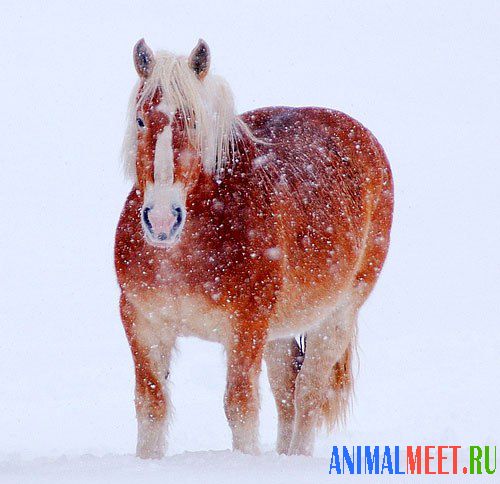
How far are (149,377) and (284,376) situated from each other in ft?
5.10

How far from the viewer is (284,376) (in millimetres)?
6043

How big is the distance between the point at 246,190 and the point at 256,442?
1307 mm

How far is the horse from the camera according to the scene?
424cm

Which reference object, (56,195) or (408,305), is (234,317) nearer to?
(408,305)

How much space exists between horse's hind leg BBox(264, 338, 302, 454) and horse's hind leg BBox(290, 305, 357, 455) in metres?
0.17

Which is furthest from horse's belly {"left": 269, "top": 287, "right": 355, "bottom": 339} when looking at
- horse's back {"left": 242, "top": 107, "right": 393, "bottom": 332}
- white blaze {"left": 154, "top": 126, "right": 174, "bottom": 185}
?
white blaze {"left": 154, "top": 126, "right": 174, "bottom": 185}

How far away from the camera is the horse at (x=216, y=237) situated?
4.24m

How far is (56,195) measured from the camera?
71.7 ft

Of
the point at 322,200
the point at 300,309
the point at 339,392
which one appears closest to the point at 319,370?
the point at 339,392

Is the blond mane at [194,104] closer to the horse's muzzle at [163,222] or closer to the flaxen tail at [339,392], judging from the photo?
the horse's muzzle at [163,222]

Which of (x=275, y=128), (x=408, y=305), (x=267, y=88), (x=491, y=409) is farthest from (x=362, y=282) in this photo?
(x=267, y=88)

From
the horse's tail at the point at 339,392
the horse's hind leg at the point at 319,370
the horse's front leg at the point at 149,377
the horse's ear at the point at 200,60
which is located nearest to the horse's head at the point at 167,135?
the horse's ear at the point at 200,60

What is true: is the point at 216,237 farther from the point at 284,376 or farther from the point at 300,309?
the point at 284,376

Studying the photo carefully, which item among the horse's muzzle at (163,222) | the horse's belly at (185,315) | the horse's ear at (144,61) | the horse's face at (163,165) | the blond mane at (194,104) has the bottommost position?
the horse's belly at (185,315)
